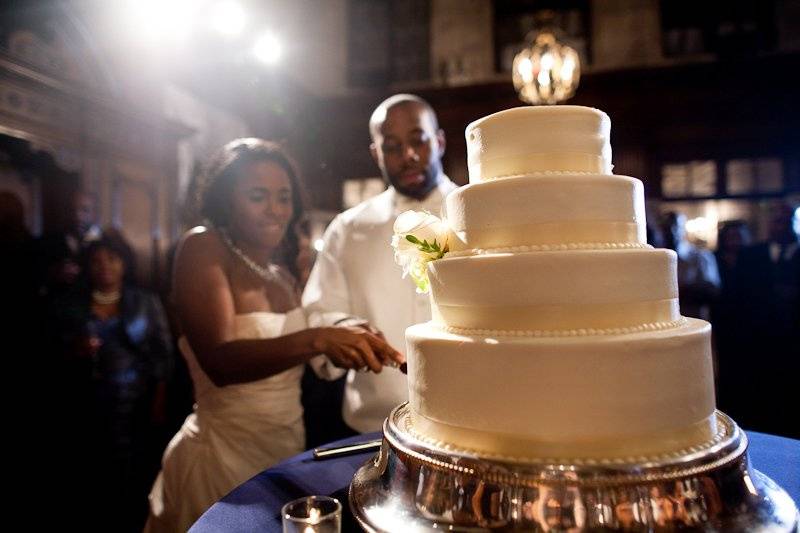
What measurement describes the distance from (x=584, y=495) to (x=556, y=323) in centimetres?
38

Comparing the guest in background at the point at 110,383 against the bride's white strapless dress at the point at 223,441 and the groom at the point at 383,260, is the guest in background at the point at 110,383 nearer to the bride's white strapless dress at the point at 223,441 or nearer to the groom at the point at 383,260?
the bride's white strapless dress at the point at 223,441

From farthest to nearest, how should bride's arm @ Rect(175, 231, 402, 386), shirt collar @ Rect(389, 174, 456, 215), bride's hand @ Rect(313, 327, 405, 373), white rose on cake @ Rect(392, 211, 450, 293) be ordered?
shirt collar @ Rect(389, 174, 456, 215) → bride's arm @ Rect(175, 231, 402, 386) → bride's hand @ Rect(313, 327, 405, 373) → white rose on cake @ Rect(392, 211, 450, 293)

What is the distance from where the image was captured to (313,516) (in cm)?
125

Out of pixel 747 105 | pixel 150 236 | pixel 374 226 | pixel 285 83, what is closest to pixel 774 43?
pixel 747 105

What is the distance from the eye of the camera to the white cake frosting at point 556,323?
1207 mm

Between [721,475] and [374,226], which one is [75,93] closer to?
[374,226]

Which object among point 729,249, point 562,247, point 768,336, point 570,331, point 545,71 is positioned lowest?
point 768,336

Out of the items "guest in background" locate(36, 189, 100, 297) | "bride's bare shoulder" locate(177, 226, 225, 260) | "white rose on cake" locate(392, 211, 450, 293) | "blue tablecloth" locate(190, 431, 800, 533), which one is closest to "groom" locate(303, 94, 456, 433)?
"bride's bare shoulder" locate(177, 226, 225, 260)

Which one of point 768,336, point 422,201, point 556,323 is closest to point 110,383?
point 422,201

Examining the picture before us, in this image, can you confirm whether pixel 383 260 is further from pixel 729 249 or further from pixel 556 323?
pixel 729 249

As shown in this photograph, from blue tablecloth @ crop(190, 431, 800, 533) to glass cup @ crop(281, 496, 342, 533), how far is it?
17 cm

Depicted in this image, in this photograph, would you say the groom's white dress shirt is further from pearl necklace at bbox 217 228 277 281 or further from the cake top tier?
the cake top tier

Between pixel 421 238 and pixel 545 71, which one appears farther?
pixel 545 71

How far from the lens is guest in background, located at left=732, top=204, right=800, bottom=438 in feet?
17.7
